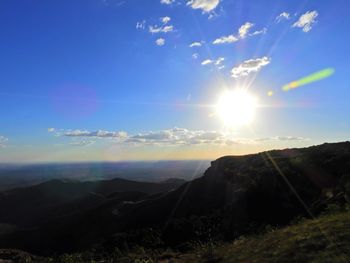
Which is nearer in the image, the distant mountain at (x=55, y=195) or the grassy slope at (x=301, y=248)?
the grassy slope at (x=301, y=248)

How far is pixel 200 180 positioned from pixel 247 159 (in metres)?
7.93

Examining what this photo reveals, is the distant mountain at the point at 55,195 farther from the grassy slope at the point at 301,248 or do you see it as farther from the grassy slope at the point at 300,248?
the grassy slope at the point at 301,248

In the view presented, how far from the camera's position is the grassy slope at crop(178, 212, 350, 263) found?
10777 millimetres

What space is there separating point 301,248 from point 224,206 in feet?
105

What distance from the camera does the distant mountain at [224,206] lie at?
99.8ft

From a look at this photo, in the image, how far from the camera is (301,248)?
1184 centimetres

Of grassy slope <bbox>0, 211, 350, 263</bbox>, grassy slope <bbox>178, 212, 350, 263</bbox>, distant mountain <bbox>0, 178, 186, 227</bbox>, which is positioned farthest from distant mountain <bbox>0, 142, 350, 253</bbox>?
distant mountain <bbox>0, 178, 186, 227</bbox>

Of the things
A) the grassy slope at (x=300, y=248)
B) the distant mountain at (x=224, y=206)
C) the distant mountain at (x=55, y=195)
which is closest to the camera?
the grassy slope at (x=300, y=248)

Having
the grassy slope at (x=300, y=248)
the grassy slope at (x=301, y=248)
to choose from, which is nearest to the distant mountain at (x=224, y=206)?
the grassy slope at (x=300, y=248)

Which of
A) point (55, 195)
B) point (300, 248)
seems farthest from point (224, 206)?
point (55, 195)

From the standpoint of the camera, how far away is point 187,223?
129 feet

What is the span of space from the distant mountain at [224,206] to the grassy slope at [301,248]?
164 inches

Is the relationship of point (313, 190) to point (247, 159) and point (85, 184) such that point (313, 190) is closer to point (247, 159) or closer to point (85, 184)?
point (247, 159)

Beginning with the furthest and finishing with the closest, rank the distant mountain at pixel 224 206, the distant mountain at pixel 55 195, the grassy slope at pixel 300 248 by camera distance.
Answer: the distant mountain at pixel 55 195
the distant mountain at pixel 224 206
the grassy slope at pixel 300 248
